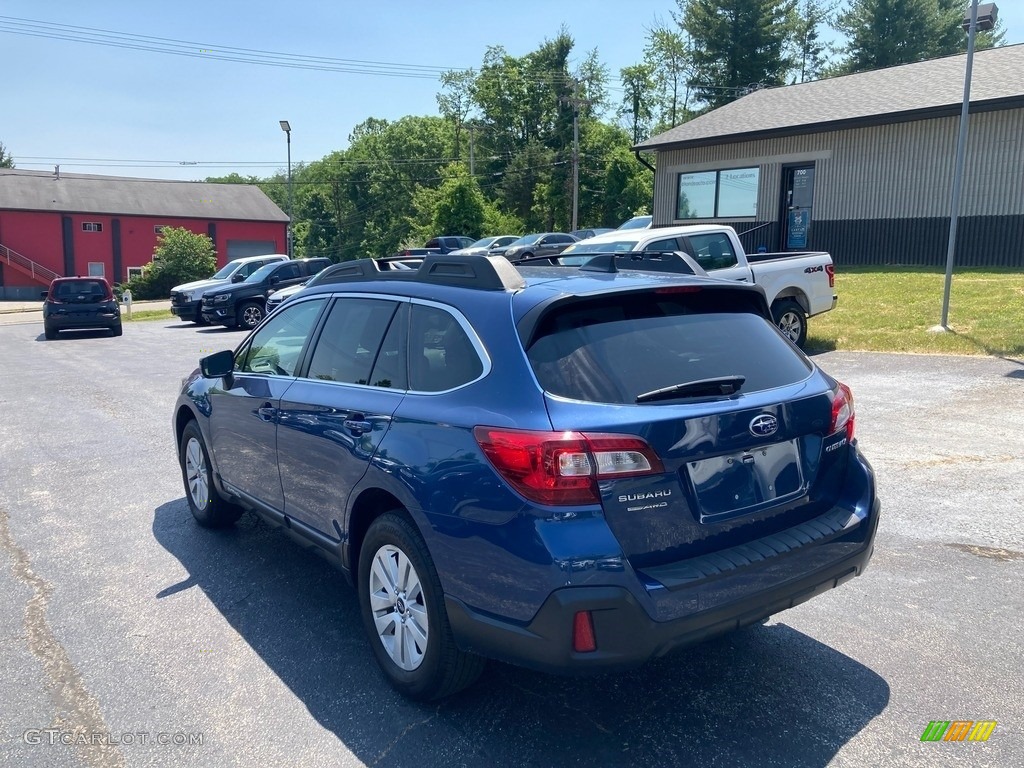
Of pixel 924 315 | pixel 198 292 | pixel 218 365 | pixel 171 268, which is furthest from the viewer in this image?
pixel 171 268

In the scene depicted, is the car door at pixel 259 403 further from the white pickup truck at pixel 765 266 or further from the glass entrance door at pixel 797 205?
the glass entrance door at pixel 797 205

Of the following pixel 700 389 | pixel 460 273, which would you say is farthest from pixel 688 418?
pixel 460 273

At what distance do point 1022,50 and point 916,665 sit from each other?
24.2 meters

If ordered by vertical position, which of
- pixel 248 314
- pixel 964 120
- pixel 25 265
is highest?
pixel 964 120

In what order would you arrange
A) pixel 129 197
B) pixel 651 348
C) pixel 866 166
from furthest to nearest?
pixel 129 197 < pixel 866 166 < pixel 651 348

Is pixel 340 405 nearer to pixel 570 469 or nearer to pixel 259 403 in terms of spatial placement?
pixel 259 403

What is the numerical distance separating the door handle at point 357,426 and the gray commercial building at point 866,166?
19890 mm

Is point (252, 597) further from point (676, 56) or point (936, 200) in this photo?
point (676, 56)

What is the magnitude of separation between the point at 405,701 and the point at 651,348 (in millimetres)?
1788

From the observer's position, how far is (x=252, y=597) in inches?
184

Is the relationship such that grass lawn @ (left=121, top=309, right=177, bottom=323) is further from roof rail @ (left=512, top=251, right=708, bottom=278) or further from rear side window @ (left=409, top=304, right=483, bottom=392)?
rear side window @ (left=409, top=304, right=483, bottom=392)

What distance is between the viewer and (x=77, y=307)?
2189 cm

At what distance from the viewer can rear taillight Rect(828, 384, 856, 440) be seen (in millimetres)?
3625

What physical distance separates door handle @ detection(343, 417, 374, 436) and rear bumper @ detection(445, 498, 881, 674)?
900mm
